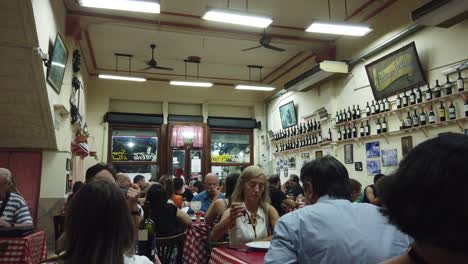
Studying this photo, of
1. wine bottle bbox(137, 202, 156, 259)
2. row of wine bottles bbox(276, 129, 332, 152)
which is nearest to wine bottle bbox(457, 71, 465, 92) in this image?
row of wine bottles bbox(276, 129, 332, 152)

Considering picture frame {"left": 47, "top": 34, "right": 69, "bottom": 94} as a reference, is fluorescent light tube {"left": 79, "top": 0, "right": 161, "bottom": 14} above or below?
above

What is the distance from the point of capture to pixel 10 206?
12.0 feet

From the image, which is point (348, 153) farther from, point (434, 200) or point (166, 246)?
point (434, 200)

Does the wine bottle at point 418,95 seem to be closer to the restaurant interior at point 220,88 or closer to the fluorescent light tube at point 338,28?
the restaurant interior at point 220,88

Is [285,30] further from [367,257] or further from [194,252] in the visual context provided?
[367,257]

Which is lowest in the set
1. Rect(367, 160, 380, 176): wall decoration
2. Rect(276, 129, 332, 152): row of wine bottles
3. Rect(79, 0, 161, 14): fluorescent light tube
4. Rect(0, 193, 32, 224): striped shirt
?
Rect(0, 193, 32, 224): striped shirt

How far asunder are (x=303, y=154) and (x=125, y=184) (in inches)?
203

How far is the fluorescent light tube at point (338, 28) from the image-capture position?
594 centimetres

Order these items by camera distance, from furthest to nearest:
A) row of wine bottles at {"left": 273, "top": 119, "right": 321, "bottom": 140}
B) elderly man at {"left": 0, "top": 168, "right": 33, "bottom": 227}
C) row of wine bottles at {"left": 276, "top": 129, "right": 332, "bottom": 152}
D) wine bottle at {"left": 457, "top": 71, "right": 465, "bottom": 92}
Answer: row of wine bottles at {"left": 273, "top": 119, "right": 321, "bottom": 140}, row of wine bottles at {"left": 276, "top": 129, "right": 332, "bottom": 152}, wine bottle at {"left": 457, "top": 71, "right": 465, "bottom": 92}, elderly man at {"left": 0, "top": 168, "right": 33, "bottom": 227}

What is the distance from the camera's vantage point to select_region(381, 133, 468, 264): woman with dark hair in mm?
698

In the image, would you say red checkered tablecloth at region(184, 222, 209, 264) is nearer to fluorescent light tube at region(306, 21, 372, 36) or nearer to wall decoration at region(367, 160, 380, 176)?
fluorescent light tube at region(306, 21, 372, 36)

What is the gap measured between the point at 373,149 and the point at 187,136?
628 centimetres

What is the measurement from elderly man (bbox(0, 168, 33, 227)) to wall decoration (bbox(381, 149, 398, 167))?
5.46 metres

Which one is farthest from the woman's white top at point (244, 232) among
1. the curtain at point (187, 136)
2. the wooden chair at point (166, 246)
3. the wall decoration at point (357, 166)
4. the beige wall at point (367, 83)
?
the curtain at point (187, 136)
